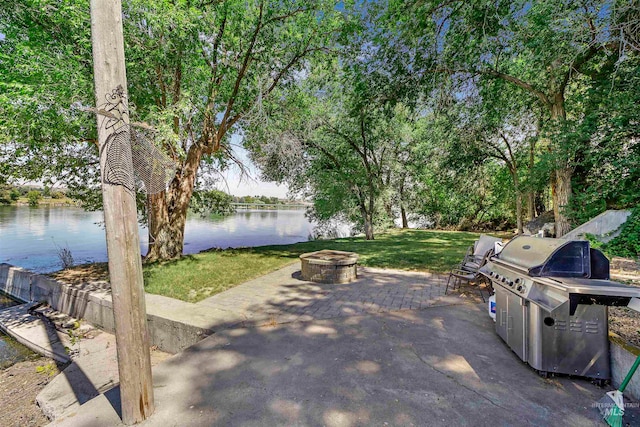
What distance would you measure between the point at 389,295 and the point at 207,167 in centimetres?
870

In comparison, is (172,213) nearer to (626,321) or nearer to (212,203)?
(212,203)

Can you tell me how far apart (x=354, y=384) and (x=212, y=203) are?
35.9 feet

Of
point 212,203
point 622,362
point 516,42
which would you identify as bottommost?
point 622,362

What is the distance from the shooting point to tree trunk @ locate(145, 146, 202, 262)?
8.54 m

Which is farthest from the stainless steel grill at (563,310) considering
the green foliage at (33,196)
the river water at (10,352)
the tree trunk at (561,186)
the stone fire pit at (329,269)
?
the green foliage at (33,196)

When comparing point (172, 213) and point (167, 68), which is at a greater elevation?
point (167, 68)

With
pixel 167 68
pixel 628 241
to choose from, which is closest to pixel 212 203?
pixel 167 68

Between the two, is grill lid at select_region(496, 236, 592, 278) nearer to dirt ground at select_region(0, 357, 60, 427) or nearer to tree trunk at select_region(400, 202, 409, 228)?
dirt ground at select_region(0, 357, 60, 427)

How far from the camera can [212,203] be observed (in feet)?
39.9

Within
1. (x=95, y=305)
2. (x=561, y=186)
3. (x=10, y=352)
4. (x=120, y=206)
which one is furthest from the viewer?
(x=561, y=186)

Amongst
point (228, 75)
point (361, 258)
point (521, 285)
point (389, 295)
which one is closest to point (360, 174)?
point (361, 258)

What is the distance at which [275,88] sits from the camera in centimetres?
930

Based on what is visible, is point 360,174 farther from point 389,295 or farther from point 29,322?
point 29,322

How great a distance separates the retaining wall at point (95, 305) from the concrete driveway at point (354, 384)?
31.1 inches
